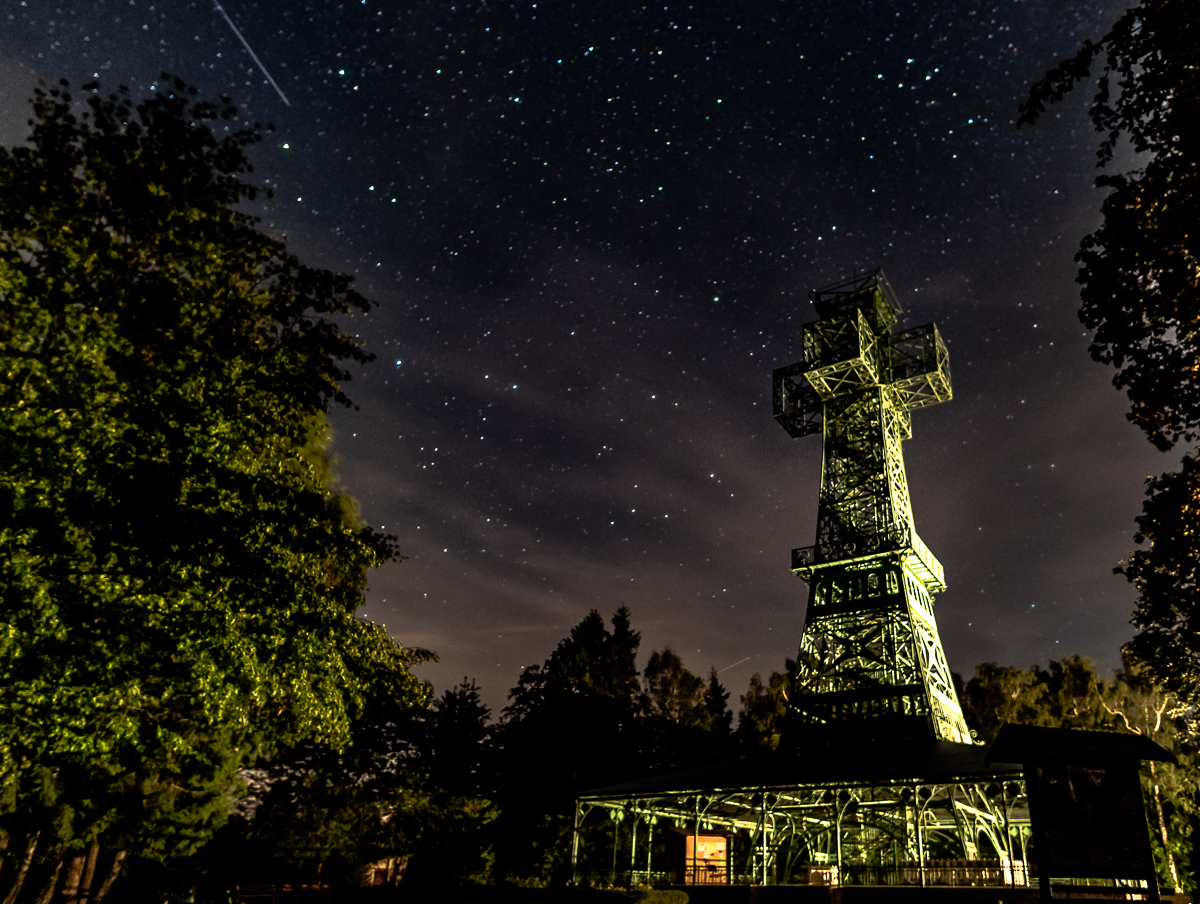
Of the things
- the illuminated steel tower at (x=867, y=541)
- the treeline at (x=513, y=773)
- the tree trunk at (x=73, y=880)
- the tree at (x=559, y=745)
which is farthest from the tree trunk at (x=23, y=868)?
the illuminated steel tower at (x=867, y=541)

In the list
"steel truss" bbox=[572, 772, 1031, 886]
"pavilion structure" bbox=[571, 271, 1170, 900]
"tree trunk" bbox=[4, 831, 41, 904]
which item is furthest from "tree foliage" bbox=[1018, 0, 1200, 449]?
"tree trunk" bbox=[4, 831, 41, 904]

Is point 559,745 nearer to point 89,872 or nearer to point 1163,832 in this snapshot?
point 89,872

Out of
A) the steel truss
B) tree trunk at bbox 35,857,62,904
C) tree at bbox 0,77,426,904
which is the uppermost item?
tree at bbox 0,77,426,904

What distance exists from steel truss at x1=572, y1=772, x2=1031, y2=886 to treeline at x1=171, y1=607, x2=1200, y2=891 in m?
6.00

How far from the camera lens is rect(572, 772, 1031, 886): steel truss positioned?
18203 millimetres

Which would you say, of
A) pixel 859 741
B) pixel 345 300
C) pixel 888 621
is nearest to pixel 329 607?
pixel 345 300

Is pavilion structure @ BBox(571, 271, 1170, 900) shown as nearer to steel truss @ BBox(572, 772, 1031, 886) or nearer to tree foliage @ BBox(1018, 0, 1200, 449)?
steel truss @ BBox(572, 772, 1031, 886)

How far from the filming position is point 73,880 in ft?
70.6

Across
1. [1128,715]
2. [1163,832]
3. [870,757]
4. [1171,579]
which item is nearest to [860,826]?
[870,757]

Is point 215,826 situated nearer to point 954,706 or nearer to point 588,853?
point 588,853

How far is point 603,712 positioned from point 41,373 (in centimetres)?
3442

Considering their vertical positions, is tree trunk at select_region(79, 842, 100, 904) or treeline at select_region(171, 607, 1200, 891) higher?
treeline at select_region(171, 607, 1200, 891)

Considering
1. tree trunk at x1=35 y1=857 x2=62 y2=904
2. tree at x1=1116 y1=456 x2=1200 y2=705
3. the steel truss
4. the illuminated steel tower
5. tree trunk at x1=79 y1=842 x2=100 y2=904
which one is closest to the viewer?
tree at x1=1116 y1=456 x2=1200 y2=705

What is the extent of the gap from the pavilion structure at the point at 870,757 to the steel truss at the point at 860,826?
0.09 meters
